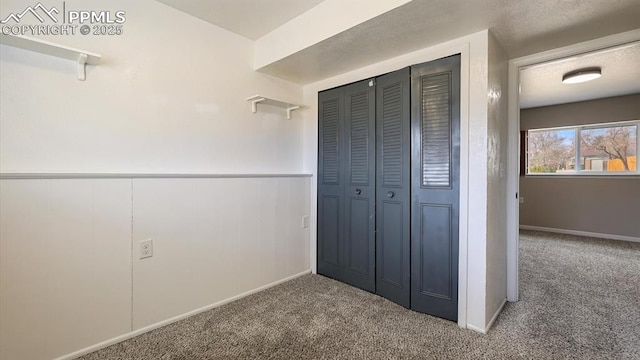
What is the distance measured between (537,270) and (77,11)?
4.63 meters

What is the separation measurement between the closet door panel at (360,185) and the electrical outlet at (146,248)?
5.38 ft

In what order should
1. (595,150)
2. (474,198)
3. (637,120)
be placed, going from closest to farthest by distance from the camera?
(474,198), (637,120), (595,150)

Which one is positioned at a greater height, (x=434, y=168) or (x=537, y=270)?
(x=434, y=168)

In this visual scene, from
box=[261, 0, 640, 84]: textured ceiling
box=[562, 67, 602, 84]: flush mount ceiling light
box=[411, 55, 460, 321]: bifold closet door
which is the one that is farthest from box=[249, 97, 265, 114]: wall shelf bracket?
box=[562, 67, 602, 84]: flush mount ceiling light

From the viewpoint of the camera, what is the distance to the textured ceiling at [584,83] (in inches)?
114

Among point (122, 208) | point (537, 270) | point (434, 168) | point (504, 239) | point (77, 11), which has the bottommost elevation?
point (537, 270)

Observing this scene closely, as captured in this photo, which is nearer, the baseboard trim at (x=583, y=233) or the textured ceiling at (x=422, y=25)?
the textured ceiling at (x=422, y=25)

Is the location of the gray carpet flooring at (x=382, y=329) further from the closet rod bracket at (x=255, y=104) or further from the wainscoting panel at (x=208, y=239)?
the closet rod bracket at (x=255, y=104)

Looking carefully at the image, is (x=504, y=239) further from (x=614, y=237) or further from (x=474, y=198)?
(x=614, y=237)

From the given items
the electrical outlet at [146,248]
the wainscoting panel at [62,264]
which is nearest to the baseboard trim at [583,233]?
the electrical outlet at [146,248]

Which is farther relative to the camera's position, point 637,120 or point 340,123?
point 637,120

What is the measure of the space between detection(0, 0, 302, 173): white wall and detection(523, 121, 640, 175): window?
→ 5.32 meters

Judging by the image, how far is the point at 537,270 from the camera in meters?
3.05

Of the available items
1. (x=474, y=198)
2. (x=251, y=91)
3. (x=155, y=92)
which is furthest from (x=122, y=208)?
(x=474, y=198)
